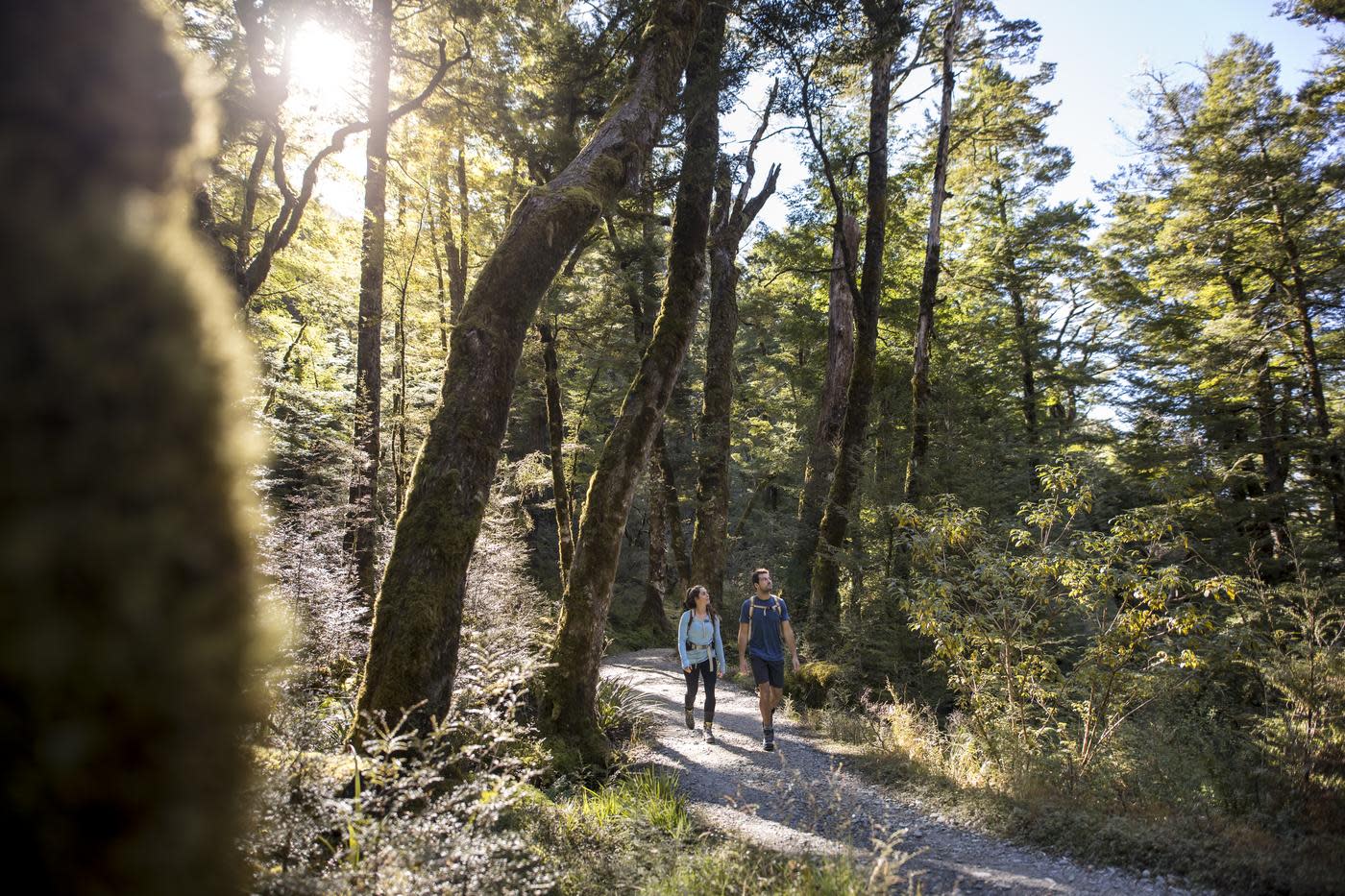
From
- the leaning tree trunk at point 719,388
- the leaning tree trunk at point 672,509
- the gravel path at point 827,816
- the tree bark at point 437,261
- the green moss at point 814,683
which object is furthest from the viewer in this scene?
the leaning tree trunk at point 672,509

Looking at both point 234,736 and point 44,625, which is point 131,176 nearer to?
point 44,625

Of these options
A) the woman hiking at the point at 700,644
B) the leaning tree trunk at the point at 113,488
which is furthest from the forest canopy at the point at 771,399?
the woman hiking at the point at 700,644

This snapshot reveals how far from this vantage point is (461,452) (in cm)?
517

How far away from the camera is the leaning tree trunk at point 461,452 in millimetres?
4781

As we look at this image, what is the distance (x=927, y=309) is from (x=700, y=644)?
9.03 metres

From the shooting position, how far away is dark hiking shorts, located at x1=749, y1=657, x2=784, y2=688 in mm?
8266

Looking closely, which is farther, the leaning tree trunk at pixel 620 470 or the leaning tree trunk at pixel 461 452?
the leaning tree trunk at pixel 620 470

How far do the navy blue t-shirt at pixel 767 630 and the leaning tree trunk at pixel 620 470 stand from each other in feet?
6.37

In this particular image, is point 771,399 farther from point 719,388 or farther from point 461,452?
point 461,452

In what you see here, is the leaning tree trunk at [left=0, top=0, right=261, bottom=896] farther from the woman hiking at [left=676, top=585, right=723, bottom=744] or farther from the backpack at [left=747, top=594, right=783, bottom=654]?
the woman hiking at [left=676, top=585, right=723, bottom=744]

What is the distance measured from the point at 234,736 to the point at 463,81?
14.1 metres

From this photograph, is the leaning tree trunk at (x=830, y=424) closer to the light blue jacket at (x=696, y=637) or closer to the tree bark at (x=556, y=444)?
the tree bark at (x=556, y=444)

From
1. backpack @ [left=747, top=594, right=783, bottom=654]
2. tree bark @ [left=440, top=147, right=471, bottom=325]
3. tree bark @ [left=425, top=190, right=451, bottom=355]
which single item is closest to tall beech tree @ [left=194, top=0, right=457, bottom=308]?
tree bark @ [left=425, top=190, right=451, bottom=355]

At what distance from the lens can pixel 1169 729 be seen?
7.54m
